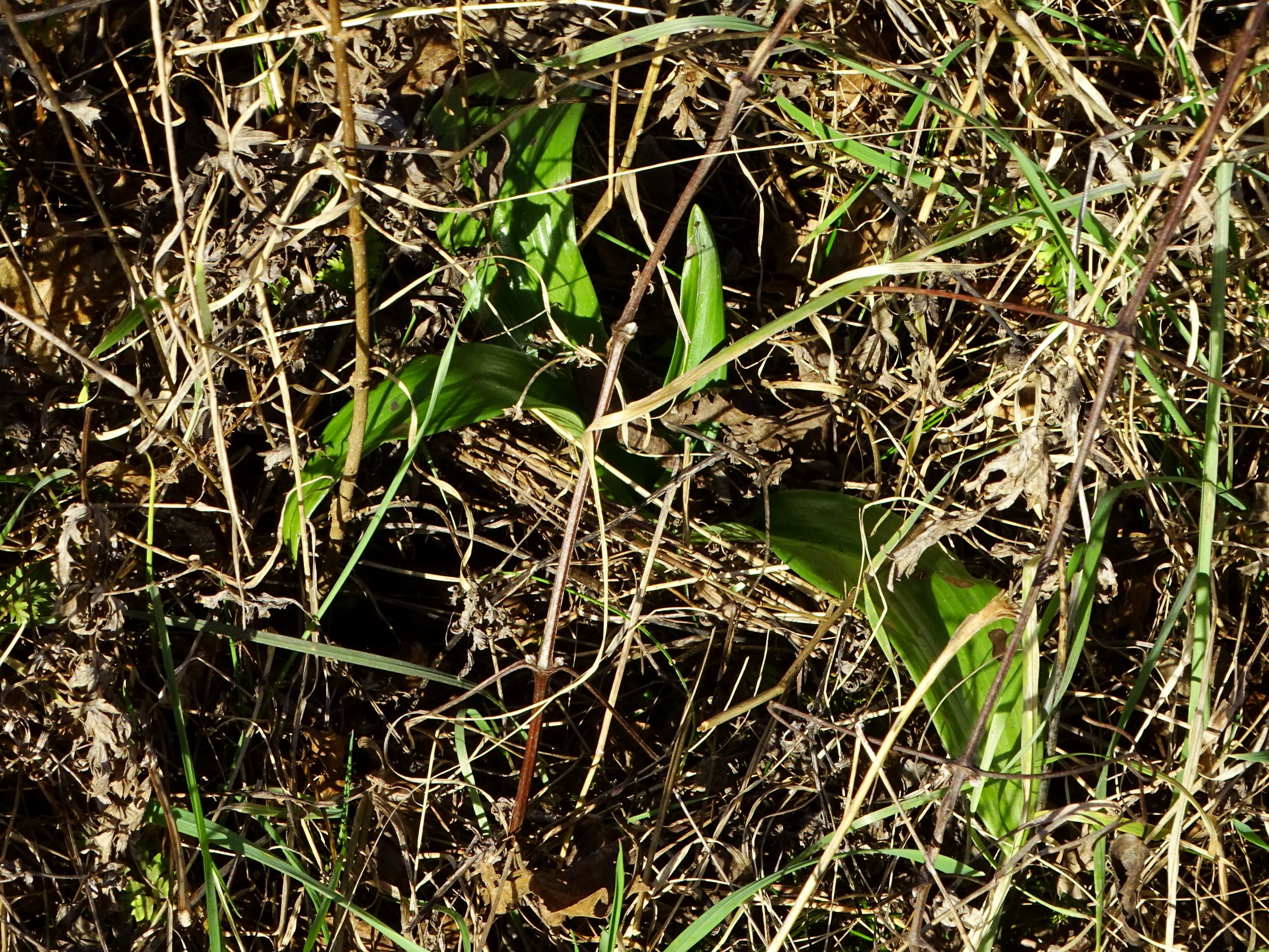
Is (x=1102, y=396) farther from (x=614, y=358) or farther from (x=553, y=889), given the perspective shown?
(x=553, y=889)

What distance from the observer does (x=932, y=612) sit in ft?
3.54

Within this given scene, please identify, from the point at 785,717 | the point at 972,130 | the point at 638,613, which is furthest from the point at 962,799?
the point at 972,130

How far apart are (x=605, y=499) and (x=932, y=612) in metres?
0.38

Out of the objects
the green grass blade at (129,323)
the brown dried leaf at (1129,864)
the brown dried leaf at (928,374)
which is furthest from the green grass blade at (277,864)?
the brown dried leaf at (928,374)

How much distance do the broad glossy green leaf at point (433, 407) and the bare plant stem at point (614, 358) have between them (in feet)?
0.45

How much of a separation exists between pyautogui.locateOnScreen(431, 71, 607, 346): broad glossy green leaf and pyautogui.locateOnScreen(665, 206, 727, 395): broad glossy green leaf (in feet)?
0.34

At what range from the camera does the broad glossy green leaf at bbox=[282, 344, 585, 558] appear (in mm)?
1076

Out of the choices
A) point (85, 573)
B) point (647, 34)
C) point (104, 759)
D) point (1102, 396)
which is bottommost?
point (104, 759)

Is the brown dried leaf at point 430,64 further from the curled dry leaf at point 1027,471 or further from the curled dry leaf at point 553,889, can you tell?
the curled dry leaf at point 553,889

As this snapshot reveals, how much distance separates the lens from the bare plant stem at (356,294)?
856mm

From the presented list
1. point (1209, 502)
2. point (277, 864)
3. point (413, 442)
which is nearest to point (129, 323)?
point (413, 442)

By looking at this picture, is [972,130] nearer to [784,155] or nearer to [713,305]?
[784,155]

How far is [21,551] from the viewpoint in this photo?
1.13 m

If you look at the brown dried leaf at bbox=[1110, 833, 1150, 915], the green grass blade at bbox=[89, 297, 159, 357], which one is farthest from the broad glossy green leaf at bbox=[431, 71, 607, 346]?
the brown dried leaf at bbox=[1110, 833, 1150, 915]
